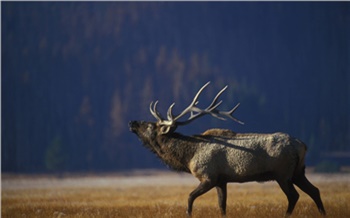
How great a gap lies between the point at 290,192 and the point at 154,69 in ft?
192

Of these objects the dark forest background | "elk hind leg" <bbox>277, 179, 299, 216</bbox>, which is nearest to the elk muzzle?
"elk hind leg" <bbox>277, 179, 299, 216</bbox>

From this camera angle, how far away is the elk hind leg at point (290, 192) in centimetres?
1232

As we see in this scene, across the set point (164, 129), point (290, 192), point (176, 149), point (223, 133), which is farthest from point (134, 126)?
point (290, 192)

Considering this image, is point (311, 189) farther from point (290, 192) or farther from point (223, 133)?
point (223, 133)

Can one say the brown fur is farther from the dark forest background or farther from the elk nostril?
the dark forest background

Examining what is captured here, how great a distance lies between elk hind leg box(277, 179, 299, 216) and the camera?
12.3m

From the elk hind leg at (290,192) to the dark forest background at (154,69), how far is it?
1643 inches

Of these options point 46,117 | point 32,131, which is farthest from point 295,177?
point 46,117

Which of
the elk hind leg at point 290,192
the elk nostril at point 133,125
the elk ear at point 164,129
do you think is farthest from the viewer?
the elk nostril at point 133,125

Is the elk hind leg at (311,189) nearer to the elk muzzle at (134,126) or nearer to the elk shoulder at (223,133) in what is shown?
the elk shoulder at (223,133)

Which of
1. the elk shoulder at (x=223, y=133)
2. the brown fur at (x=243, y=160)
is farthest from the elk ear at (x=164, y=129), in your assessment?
the elk shoulder at (x=223, y=133)

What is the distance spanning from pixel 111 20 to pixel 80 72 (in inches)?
311

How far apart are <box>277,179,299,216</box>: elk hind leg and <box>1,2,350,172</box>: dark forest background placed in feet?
137

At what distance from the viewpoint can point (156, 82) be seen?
68062 mm
